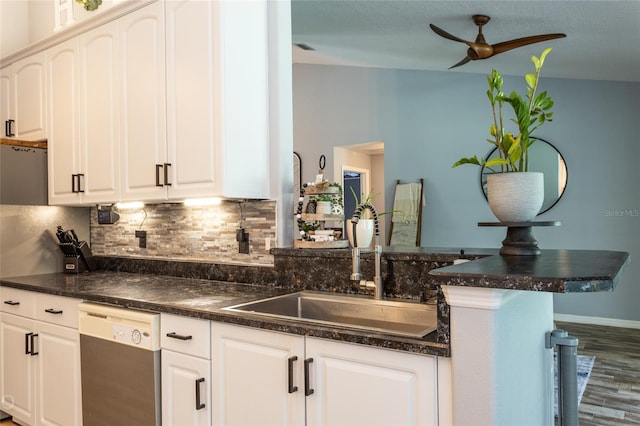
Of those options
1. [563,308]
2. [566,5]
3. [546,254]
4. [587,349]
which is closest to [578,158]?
[563,308]

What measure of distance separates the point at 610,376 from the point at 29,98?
4747mm

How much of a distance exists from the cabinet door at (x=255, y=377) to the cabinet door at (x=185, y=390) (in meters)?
0.05

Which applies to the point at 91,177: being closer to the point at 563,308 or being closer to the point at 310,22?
the point at 310,22

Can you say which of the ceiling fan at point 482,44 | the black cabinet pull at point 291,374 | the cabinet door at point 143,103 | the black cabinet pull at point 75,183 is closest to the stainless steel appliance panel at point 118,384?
the black cabinet pull at point 291,374

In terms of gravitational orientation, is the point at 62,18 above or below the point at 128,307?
above

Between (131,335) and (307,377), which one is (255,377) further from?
(131,335)

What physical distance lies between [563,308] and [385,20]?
3842 millimetres

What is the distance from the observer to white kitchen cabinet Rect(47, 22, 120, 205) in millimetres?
2873

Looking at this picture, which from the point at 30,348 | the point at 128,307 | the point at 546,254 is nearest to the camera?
the point at 546,254

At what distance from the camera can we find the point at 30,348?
2.76 meters

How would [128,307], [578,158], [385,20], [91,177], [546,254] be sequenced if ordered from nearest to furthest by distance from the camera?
1. [546,254]
2. [128,307]
3. [91,177]
4. [385,20]
5. [578,158]

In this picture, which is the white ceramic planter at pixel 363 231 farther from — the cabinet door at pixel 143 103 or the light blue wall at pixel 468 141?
A: the light blue wall at pixel 468 141

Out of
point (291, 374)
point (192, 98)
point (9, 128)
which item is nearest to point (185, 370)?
point (291, 374)

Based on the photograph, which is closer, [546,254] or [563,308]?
[546,254]
